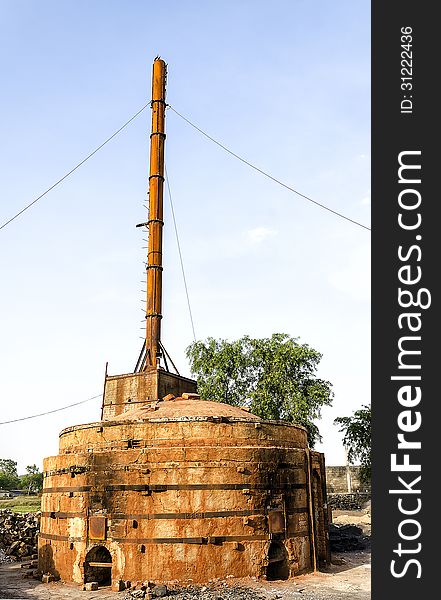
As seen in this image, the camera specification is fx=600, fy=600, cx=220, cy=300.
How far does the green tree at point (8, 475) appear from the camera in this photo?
81750mm

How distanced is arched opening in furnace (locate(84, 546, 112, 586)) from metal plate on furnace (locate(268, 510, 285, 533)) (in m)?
4.82

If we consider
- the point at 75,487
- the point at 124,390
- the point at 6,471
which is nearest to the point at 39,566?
the point at 75,487

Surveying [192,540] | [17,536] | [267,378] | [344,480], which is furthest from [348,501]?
[192,540]

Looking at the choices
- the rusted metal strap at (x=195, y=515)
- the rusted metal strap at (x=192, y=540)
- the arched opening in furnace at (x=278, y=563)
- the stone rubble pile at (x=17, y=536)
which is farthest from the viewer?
the stone rubble pile at (x=17, y=536)

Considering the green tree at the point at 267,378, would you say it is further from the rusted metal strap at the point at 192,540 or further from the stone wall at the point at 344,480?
the rusted metal strap at the point at 192,540

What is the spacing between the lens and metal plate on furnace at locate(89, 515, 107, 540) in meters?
17.4

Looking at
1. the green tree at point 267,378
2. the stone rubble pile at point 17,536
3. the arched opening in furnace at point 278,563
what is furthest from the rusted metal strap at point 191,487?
the green tree at point 267,378

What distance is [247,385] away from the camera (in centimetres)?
4247

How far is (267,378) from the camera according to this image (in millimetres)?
41031

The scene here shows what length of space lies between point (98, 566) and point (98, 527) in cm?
114

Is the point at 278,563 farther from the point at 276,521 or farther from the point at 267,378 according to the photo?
the point at 267,378

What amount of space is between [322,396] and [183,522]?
81.1ft

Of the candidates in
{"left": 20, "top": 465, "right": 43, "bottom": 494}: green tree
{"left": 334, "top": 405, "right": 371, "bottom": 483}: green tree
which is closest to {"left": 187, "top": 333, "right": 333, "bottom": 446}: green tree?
{"left": 334, "top": 405, "right": 371, "bottom": 483}: green tree

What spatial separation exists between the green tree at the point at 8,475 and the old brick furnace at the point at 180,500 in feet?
223
